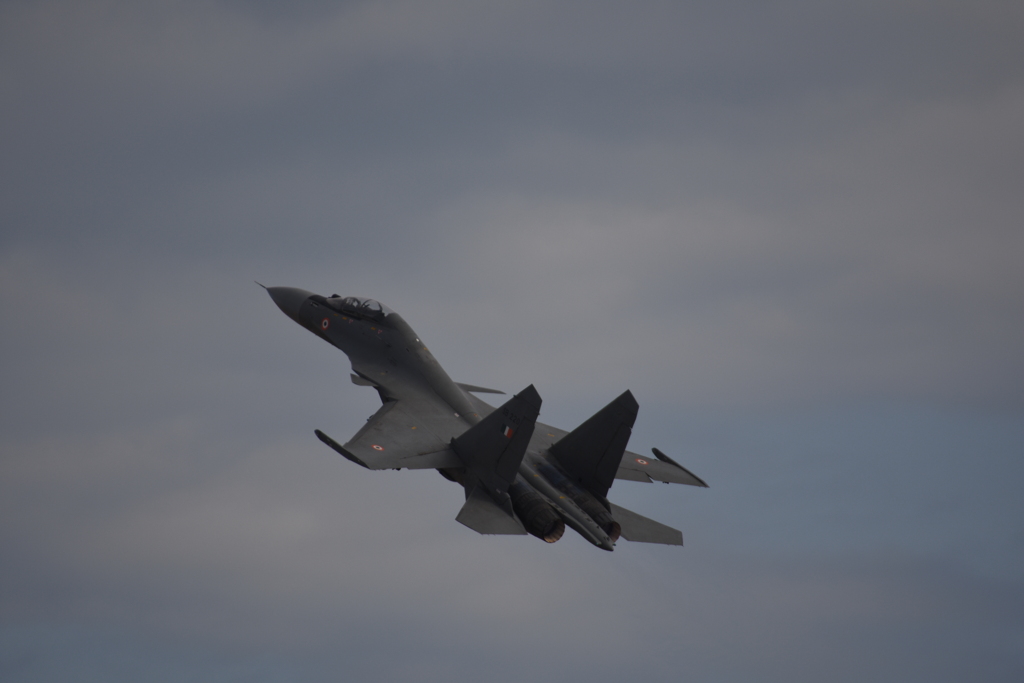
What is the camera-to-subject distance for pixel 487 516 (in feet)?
91.2

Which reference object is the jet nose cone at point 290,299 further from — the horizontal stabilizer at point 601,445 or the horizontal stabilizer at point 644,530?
the horizontal stabilizer at point 644,530

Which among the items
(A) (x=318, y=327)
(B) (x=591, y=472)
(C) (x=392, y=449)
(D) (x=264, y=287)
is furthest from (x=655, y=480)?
(D) (x=264, y=287)

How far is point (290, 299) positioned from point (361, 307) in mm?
3719

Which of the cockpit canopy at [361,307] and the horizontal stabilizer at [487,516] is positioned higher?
the cockpit canopy at [361,307]

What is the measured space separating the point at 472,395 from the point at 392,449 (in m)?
5.87

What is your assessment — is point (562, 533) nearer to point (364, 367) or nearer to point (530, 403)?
point (530, 403)

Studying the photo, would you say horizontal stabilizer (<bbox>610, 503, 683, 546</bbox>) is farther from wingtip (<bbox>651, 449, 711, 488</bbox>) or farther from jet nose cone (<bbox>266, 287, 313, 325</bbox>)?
jet nose cone (<bbox>266, 287, 313, 325</bbox>)

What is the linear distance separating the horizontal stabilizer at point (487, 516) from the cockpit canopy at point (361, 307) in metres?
9.05

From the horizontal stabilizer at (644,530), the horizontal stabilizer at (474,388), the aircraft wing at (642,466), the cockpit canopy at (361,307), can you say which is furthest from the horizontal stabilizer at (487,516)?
the cockpit canopy at (361,307)

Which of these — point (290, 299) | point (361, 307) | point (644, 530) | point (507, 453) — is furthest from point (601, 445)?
point (290, 299)

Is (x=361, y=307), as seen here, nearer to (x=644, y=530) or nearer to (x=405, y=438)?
(x=405, y=438)

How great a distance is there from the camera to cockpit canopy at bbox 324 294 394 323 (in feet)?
115

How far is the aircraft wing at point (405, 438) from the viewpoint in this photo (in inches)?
1129

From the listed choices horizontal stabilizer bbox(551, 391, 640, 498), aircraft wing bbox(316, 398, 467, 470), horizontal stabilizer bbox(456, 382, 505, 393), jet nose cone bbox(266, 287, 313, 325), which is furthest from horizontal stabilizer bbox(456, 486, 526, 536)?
jet nose cone bbox(266, 287, 313, 325)
